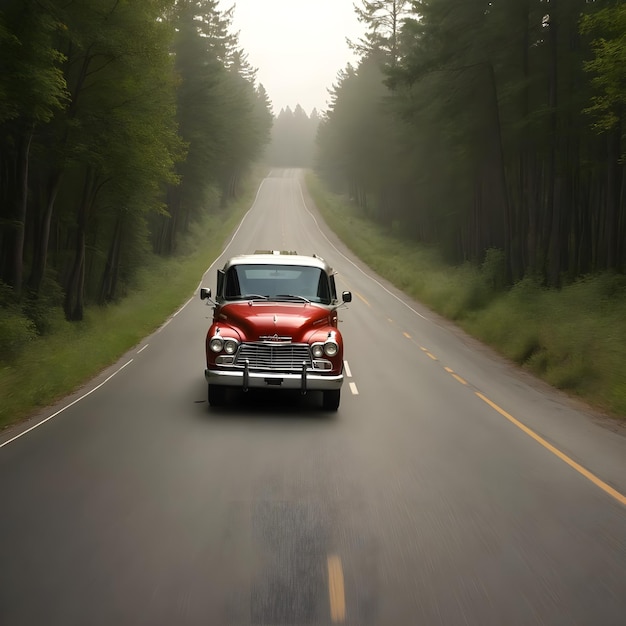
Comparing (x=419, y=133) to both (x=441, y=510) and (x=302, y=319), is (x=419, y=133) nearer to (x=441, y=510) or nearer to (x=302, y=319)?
(x=302, y=319)

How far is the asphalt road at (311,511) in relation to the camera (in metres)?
4.67

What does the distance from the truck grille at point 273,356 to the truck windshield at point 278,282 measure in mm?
1461

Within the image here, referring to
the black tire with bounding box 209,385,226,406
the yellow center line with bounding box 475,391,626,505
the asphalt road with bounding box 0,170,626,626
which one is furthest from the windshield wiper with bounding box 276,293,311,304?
the yellow center line with bounding box 475,391,626,505

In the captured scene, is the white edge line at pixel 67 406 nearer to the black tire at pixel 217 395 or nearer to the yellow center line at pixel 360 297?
the black tire at pixel 217 395

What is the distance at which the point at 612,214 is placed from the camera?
77.7 ft

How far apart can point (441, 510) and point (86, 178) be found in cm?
2086

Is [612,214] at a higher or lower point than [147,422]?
higher

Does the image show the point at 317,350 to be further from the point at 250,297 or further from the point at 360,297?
the point at 360,297

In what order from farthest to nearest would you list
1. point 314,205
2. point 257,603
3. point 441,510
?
point 314,205, point 441,510, point 257,603

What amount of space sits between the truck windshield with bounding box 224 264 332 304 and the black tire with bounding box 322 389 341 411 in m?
1.79

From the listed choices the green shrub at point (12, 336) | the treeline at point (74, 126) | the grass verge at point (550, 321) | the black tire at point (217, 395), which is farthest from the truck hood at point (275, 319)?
the treeline at point (74, 126)

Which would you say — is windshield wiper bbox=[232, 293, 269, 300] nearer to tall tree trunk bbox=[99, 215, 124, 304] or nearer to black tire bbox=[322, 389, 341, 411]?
black tire bbox=[322, 389, 341, 411]

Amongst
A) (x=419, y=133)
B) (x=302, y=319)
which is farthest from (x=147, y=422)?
(x=419, y=133)

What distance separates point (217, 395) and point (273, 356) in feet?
4.10
